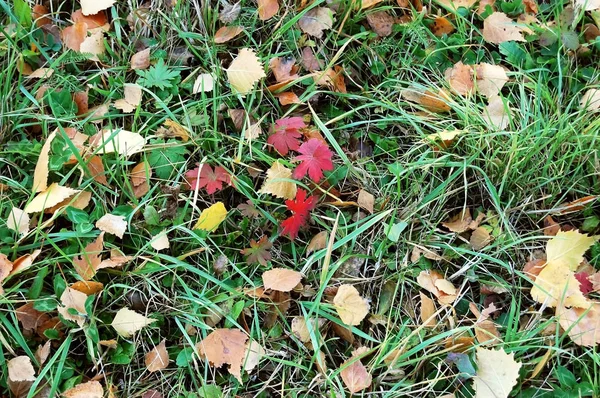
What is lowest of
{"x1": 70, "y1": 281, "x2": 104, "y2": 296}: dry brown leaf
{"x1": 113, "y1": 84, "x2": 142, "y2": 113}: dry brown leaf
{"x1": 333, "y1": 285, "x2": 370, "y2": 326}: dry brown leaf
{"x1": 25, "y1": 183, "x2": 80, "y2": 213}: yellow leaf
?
{"x1": 333, "y1": 285, "x2": 370, "y2": 326}: dry brown leaf

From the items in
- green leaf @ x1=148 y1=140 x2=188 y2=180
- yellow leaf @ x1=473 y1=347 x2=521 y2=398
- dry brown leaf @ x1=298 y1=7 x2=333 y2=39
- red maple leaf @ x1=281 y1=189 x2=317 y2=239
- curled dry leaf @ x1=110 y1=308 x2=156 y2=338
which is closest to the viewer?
yellow leaf @ x1=473 y1=347 x2=521 y2=398

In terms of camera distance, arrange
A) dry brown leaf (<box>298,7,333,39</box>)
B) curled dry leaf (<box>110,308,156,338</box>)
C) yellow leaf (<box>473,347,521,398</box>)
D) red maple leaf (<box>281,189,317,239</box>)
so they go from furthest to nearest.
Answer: dry brown leaf (<box>298,7,333,39</box>) < red maple leaf (<box>281,189,317,239</box>) < curled dry leaf (<box>110,308,156,338</box>) < yellow leaf (<box>473,347,521,398</box>)

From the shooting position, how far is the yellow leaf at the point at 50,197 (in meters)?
1.69

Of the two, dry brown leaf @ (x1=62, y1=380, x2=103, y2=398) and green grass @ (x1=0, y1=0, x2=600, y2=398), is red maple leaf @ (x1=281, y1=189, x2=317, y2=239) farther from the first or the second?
dry brown leaf @ (x1=62, y1=380, x2=103, y2=398)

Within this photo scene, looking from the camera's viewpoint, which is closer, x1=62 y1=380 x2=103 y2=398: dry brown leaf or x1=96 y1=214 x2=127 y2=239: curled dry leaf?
x1=62 y1=380 x2=103 y2=398: dry brown leaf

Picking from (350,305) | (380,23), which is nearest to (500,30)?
(380,23)

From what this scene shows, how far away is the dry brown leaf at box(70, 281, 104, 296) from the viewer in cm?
160

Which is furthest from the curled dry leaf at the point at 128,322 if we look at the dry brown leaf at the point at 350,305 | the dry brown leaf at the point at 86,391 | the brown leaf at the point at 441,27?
the brown leaf at the point at 441,27

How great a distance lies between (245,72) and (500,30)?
930 mm

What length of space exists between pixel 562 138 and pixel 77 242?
1.53 m

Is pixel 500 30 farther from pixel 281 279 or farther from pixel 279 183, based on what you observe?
pixel 281 279

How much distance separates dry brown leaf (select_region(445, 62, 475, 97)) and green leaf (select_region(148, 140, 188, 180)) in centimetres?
94

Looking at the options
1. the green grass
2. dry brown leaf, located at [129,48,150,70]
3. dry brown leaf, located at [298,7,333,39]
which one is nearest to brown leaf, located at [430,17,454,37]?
the green grass

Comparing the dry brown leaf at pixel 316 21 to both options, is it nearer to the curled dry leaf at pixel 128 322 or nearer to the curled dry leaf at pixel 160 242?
the curled dry leaf at pixel 160 242
